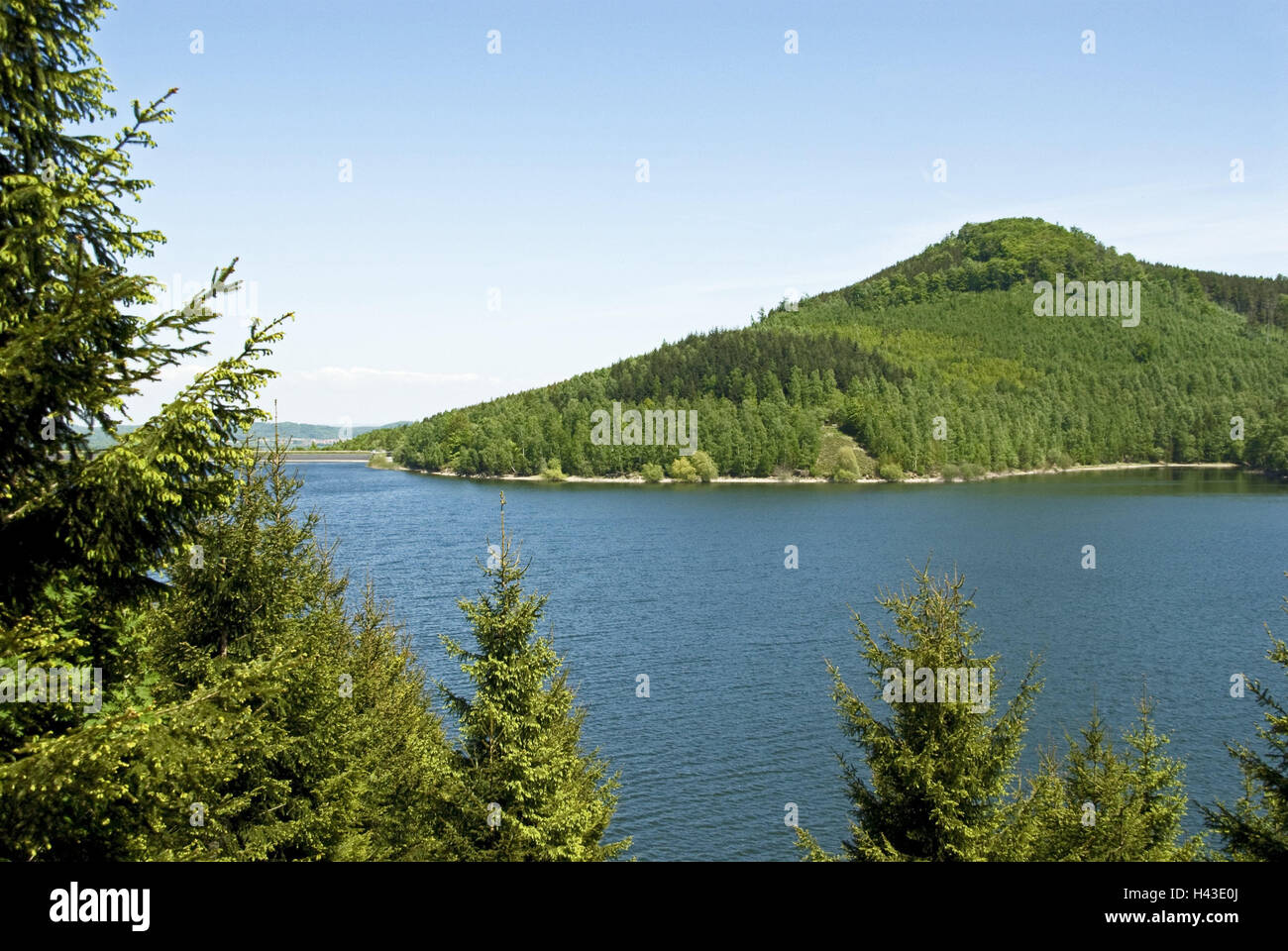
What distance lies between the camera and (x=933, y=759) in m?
14.5

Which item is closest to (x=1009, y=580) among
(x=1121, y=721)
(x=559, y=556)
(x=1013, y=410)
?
(x=1121, y=721)

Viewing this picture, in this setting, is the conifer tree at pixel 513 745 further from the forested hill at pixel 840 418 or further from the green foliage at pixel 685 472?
the forested hill at pixel 840 418

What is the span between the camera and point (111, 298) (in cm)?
607

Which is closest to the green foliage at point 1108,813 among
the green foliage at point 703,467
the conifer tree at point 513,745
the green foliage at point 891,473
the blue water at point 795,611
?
the conifer tree at point 513,745

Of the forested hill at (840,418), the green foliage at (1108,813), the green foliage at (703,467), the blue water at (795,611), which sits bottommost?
the blue water at (795,611)

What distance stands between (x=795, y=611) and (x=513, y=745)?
139 feet

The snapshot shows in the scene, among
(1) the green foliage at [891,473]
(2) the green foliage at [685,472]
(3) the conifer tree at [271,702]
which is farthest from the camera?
(2) the green foliage at [685,472]

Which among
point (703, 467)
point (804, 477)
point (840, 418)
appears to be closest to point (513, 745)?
point (703, 467)

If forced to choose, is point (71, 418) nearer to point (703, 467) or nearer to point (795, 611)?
point (795, 611)

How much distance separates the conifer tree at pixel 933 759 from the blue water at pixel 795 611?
14186 mm

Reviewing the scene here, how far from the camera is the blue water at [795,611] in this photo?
33500mm
